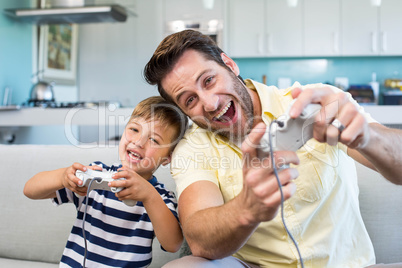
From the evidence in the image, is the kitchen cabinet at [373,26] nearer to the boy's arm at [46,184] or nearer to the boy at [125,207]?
the boy at [125,207]

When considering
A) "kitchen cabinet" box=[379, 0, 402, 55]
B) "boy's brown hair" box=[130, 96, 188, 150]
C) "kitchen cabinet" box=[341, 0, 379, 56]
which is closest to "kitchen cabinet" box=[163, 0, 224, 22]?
"kitchen cabinet" box=[341, 0, 379, 56]

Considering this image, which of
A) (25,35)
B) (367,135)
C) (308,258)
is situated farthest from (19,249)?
(25,35)

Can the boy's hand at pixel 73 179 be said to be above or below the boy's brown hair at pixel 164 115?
below

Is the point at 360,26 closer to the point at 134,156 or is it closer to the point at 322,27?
the point at 322,27

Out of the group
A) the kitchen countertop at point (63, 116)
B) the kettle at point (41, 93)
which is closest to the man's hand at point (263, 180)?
the kitchen countertop at point (63, 116)

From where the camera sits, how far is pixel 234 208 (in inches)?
29.6

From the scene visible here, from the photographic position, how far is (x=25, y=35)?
162 inches

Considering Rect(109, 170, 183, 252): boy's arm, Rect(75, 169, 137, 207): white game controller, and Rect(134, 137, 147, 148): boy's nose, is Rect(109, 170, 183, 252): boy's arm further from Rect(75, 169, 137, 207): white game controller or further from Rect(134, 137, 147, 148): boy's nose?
Rect(134, 137, 147, 148): boy's nose

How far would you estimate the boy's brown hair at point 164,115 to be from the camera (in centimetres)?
117

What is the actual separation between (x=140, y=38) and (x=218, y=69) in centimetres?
367

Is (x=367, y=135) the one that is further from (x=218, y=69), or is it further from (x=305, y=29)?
(x=305, y=29)

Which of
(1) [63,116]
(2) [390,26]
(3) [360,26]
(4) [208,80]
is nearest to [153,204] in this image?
(4) [208,80]

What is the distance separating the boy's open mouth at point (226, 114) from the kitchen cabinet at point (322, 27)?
353 cm

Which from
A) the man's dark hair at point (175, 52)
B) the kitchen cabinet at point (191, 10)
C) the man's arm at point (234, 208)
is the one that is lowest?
the man's arm at point (234, 208)
